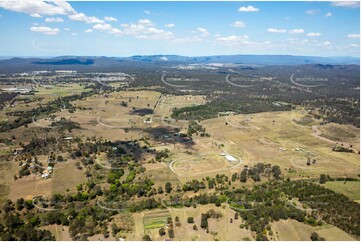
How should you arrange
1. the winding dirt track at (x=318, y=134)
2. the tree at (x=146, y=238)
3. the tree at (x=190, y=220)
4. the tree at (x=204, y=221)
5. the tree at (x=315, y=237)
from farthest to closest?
the winding dirt track at (x=318, y=134) < the tree at (x=190, y=220) < the tree at (x=204, y=221) < the tree at (x=315, y=237) < the tree at (x=146, y=238)

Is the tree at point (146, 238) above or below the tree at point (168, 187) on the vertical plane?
below

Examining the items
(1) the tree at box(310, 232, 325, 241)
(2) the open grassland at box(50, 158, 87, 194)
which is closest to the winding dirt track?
(1) the tree at box(310, 232, 325, 241)

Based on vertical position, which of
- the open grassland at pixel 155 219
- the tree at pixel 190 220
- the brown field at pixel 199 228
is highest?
the tree at pixel 190 220

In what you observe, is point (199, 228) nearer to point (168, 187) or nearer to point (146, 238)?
point (146, 238)

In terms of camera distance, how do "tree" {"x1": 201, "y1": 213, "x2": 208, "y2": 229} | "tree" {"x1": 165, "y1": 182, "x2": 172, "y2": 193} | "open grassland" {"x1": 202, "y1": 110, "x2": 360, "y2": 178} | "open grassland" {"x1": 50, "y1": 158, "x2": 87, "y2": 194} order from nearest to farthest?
"tree" {"x1": 201, "y1": 213, "x2": 208, "y2": 229}, "tree" {"x1": 165, "y1": 182, "x2": 172, "y2": 193}, "open grassland" {"x1": 50, "y1": 158, "x2": 87, "y2": 194}, "open grassland" {"x1": 202, "y1": 110, "x2": 360, "y2": 178}

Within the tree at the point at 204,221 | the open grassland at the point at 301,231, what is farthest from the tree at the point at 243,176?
the tree at the point at 204,221

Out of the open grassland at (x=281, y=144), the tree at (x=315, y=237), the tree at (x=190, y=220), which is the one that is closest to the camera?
the tree at (x=315, y=237)

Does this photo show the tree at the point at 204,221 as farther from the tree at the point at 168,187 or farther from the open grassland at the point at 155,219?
the tree at the point at 168,187

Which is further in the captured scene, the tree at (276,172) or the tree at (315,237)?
the tree at (276,172)

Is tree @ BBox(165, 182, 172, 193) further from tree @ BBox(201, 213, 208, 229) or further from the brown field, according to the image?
tree @ BBox(201, 213, 208, 229)
